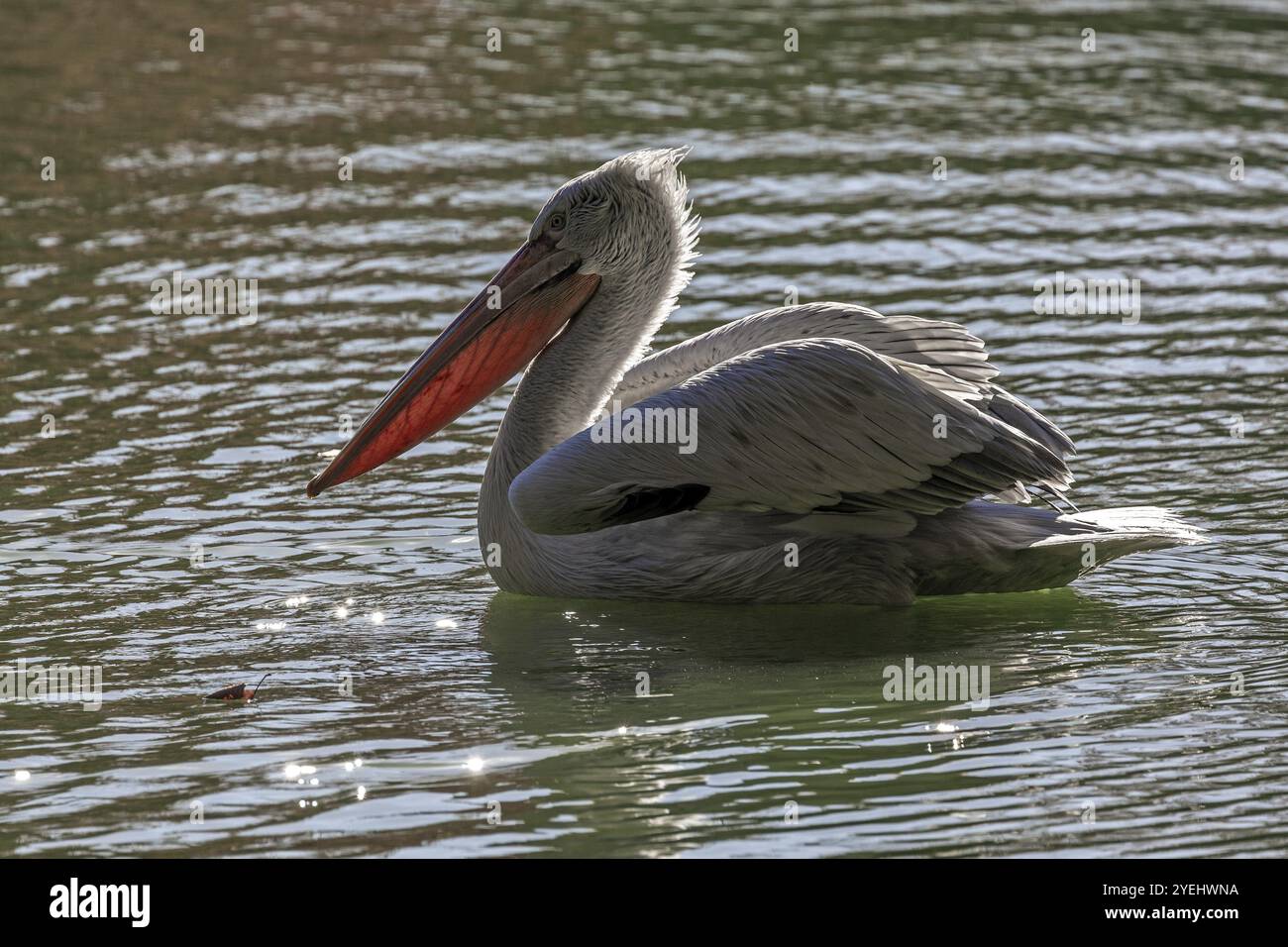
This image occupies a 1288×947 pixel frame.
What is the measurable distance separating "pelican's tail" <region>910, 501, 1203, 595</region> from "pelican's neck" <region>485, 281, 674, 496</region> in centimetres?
113

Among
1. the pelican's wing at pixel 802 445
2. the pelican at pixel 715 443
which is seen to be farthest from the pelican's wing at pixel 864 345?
the pelican's wing at pixel 802 445

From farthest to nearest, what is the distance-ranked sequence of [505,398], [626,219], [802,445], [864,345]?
[505,398] → [626,219] → [864,345] → [802,445]

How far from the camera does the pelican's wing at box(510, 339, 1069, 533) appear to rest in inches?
233

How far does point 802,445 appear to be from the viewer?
5934mm

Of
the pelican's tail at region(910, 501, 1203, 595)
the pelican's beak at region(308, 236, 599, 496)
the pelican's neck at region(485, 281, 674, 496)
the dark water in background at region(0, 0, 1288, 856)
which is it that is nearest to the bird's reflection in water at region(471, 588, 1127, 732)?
the dark water in background at region(0, 0, 1288, 856)

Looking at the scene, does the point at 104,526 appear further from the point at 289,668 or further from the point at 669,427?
the point at 669,427

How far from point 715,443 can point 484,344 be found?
1.10 meters

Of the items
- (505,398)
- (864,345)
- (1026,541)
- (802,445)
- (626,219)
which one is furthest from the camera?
(505,398)

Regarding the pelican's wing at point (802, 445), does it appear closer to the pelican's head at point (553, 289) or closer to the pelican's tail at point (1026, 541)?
the pelican's tail at point (1026, 541)

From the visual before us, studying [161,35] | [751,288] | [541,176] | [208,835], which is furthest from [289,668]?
[161,35]

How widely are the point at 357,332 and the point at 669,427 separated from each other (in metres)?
3.51

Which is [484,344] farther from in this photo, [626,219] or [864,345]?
[864,345]

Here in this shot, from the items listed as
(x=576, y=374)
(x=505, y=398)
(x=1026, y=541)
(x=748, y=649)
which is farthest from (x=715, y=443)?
(x=505, y=398)

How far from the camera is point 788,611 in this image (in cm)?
634
